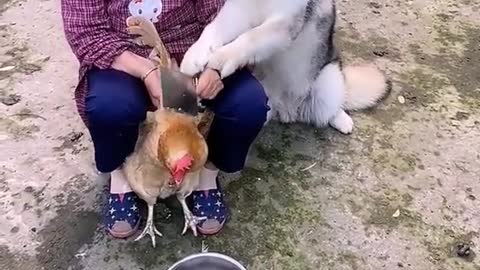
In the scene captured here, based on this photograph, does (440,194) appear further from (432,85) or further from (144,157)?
(144,157)

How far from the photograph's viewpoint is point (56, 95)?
9.68 ft

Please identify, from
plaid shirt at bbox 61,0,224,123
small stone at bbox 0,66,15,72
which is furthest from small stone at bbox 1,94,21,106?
plaid shirt at bbox 61,0,224,123

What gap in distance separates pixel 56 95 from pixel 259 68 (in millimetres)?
861

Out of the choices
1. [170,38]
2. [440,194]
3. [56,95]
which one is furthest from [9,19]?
[440,194]

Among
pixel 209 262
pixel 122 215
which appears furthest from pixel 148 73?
pixel 209 262

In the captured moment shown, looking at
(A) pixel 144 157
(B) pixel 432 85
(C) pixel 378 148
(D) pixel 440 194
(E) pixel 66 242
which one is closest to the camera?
(A) pixel 144 157

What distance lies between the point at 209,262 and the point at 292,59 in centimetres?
87

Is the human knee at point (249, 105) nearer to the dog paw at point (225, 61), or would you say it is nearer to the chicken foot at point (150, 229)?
the dog paw at point (225, 61)

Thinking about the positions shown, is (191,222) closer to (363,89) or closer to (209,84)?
(209,84)

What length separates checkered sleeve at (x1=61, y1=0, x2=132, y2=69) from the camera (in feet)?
7.34

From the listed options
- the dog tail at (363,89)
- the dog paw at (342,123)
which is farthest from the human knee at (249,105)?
the dog tail at (363,89)

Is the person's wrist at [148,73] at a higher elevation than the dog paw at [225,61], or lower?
higher

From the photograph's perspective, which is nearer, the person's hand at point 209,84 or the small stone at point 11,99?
the person's hand at point 209,84

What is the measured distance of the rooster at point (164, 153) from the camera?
205cm
